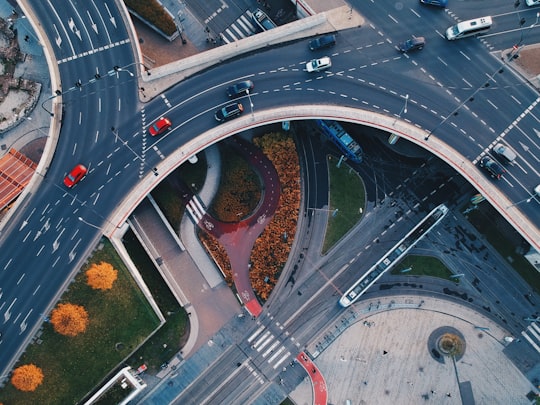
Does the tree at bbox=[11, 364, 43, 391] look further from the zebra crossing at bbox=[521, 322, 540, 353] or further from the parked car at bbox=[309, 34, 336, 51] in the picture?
the zebra crossing at bbox=[521, 322, 540, 353]

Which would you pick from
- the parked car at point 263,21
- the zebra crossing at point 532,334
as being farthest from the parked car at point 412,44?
the zebra crossing at point 532,334

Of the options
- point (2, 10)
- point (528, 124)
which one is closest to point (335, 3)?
point (528, 124)

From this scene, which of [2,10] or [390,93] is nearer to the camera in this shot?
[390,93]

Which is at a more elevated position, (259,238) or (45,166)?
(45,166)

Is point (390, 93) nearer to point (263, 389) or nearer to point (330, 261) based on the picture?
point (330, 261)

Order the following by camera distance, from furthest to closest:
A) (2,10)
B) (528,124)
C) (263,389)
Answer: (2,10) → (263,389) → (528,124)

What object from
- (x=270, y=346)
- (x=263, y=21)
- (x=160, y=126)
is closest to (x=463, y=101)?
(x=263, y=21)

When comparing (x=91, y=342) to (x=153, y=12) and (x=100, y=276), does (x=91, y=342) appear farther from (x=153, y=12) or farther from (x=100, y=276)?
(x=153, y=12)

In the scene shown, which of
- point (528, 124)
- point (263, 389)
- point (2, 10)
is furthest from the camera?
point (2, 10)
